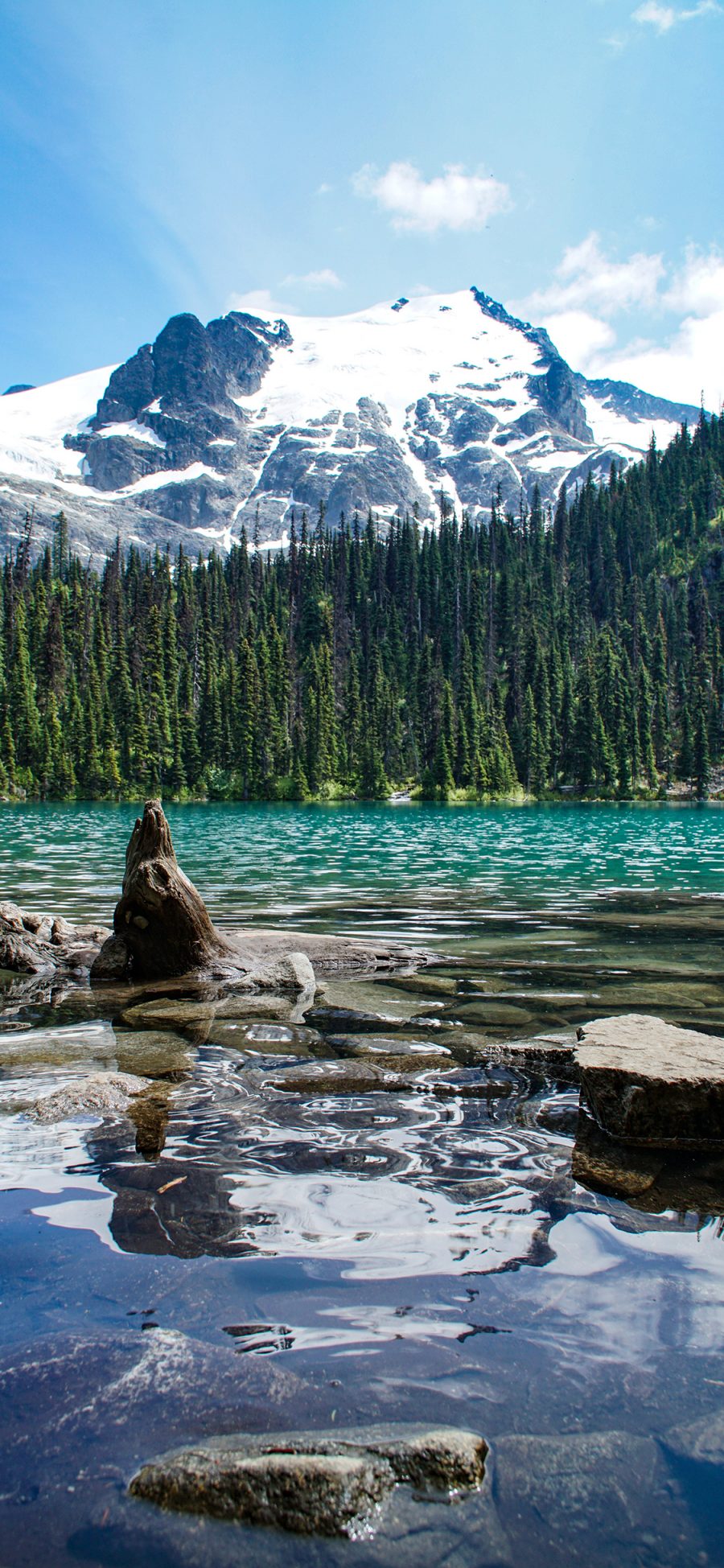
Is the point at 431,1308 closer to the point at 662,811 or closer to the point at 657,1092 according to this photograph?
the point at 657,1092

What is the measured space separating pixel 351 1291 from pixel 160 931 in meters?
9.48

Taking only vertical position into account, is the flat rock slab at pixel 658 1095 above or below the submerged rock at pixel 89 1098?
above

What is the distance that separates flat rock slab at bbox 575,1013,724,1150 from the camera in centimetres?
614

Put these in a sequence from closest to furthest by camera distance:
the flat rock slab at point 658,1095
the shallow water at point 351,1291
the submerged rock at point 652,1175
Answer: the shallow water at point 351,1291 → the submerged rock at point 652,1175 → the flat rock slab at point 658,1095

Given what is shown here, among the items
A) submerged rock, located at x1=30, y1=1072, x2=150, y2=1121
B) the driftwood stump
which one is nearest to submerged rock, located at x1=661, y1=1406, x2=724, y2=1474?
submerged rock, located at x1=30, y1=1072, x2=150, y2=1121

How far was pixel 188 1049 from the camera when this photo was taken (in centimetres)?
900

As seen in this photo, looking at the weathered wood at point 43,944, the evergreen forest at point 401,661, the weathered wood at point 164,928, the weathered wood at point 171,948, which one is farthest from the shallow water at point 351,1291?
the evergreen forest at point 401,661

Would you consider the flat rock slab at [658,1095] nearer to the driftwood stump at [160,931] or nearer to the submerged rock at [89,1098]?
the submerged rock at [89,1098]

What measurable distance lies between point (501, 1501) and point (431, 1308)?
1.19 metres

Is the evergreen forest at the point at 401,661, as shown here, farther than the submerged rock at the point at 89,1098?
Yes

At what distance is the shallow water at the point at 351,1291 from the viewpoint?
2.85 m

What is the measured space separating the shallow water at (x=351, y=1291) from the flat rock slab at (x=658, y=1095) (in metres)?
0.37

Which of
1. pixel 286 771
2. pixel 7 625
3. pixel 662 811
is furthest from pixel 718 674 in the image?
pixel 7 625

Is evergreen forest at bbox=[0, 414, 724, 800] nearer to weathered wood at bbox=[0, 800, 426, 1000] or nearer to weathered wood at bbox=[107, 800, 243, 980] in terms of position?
weathered wood at bbox=[0, 800, 426, 1000]
